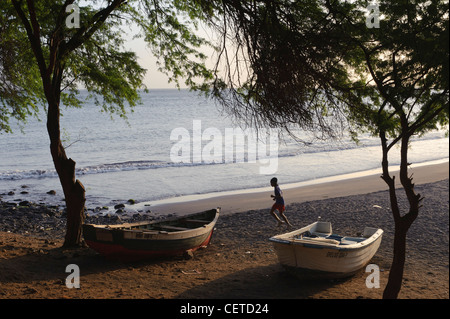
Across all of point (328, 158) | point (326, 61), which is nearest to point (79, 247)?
point (326, 61)

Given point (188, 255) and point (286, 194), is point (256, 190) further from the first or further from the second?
point (188, 255)

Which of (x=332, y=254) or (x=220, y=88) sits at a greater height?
(x=220, y=88)

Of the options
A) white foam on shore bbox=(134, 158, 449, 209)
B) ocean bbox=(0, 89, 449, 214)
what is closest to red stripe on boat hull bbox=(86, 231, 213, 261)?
ocean bbox=(0, 89, 449, 214)

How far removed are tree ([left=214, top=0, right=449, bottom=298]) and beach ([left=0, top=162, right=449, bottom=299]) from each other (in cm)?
247

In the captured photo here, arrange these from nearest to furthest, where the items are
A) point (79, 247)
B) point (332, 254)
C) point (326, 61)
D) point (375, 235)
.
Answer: point (326, 61), point (332, 254), point (375, 235), point (79, 247)

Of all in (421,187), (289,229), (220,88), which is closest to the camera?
(220,88)

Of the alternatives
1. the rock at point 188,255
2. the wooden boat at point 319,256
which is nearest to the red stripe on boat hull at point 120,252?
the rock at point 188,255

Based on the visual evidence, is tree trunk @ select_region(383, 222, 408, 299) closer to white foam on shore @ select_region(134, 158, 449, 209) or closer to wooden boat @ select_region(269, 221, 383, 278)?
wooden boat @ select_region(269, 221, 383, 278)

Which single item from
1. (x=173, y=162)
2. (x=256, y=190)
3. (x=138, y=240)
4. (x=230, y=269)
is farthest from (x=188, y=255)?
(x=173, y=162)

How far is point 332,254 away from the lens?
989 cm

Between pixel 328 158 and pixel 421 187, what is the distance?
501 inches

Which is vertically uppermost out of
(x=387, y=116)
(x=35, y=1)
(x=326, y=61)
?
(x=35, y=1)

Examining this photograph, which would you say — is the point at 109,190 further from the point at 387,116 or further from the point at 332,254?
the point at 387,116

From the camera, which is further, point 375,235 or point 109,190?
point 109,190
